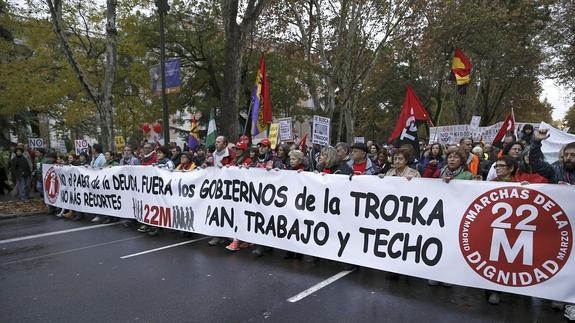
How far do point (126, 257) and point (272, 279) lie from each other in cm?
236

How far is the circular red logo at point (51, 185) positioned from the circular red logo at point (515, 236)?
8773 mm

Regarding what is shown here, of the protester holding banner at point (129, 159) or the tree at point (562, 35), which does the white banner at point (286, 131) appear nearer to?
the protester holding banner at point (129, 159)

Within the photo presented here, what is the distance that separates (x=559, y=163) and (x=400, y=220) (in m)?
1.92

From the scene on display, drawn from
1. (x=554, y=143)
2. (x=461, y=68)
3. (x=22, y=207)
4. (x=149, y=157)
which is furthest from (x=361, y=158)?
(x=461, y=68)

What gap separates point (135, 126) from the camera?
21594 mm

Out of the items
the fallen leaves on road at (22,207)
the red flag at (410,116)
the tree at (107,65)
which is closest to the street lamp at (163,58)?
the tree at (107,65)

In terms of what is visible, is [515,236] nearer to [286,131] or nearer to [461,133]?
[286,131]

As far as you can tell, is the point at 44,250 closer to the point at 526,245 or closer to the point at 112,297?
the point at 112,297

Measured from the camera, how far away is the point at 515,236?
3.95 m

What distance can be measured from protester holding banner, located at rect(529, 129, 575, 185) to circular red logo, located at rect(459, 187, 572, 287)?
2.52 feet

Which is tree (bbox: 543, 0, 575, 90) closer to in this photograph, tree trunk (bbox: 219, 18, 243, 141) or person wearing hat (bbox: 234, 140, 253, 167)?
tree trunk (bbox: 219, 18, 243, 141)

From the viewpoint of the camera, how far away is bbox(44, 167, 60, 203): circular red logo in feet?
31.3

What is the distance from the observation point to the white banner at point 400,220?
385cm

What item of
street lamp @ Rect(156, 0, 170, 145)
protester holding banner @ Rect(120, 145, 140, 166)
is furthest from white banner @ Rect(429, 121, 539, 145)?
protester holding banner @ Rect(120, 145, 140, 166)
